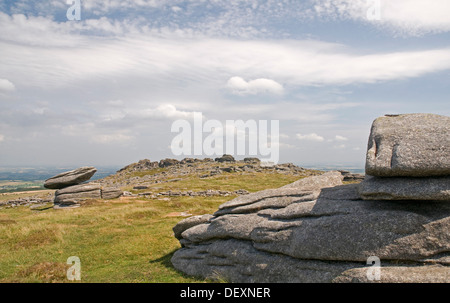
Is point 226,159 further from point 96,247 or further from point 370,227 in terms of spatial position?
point 370,227

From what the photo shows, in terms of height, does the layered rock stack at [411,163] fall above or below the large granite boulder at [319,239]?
above

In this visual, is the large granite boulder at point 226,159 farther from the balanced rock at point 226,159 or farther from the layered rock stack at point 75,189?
the layered rock stack at point 75,189

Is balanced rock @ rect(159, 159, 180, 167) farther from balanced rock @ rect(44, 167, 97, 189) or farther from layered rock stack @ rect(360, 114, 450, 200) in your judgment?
layered rock stack @ rect(360, 114, 450, 200)

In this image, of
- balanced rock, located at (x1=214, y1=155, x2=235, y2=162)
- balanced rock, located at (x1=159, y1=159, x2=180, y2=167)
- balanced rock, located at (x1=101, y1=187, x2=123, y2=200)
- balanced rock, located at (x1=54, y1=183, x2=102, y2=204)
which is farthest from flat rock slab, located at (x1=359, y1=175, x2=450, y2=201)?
balanced rock, located at (x1=214, y1=155, x2=235, y2=162)

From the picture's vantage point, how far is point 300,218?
1803 centimetres

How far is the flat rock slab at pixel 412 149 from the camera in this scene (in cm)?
1428

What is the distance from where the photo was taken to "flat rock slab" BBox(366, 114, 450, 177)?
562 inches

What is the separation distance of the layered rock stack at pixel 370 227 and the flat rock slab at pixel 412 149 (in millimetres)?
43

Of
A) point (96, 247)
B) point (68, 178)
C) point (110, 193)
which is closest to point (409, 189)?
point (96, 247)

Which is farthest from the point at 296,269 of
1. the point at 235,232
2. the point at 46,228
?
the point at 46,228

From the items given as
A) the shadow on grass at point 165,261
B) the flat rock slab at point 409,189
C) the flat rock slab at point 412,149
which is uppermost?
the flat rock slab at point 412,149

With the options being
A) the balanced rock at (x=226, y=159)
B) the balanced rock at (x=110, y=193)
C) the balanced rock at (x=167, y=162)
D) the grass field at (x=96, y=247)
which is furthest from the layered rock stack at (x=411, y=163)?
the balanced rock at (x=226, y=159)

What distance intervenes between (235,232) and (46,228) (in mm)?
A: 25681
